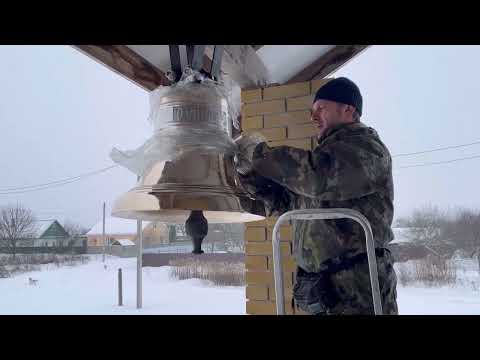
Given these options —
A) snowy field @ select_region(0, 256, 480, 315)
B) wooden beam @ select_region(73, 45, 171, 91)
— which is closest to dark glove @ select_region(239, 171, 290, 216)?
wooden beam @ select_region(73, 45, 171, 91)

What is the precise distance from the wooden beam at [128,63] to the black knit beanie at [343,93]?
1.73ft

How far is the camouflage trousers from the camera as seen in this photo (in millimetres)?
966

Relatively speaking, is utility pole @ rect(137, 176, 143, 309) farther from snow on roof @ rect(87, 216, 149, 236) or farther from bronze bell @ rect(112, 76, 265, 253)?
bronze bell @ rect(112, 76, 265, 253)

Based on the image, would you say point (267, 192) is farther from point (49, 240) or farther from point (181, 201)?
point (49, 240)

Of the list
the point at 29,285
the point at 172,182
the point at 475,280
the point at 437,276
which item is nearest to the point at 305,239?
the point at 172,182

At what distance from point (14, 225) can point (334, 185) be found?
6.05 feet

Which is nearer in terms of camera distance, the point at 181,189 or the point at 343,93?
the point at 181,189

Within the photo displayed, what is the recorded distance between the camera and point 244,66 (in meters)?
1.62

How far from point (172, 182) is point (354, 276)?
520 mm

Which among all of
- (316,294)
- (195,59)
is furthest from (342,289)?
(195,59)

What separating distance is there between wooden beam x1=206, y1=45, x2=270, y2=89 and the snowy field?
3.35 feet

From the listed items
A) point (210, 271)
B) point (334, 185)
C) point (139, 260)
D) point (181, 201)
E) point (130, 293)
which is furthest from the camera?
point (130, 293)

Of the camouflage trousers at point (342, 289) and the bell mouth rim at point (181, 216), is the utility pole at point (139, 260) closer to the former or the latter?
the bell mouth rim at point (181, 216)

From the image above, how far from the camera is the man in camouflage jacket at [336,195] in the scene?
868 millimetres
